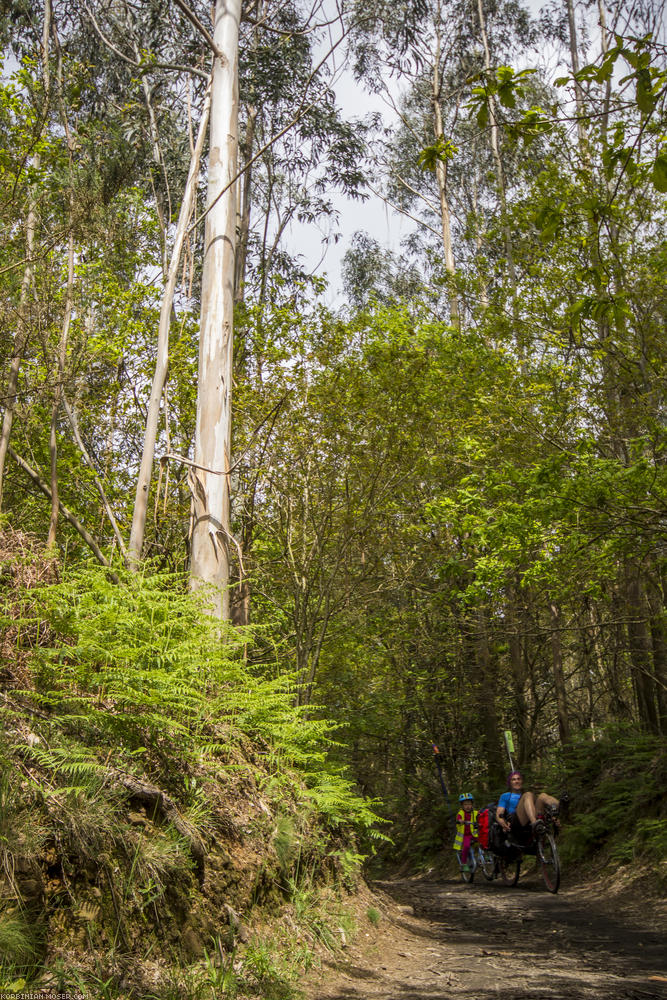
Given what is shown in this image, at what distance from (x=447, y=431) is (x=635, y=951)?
29.8ft

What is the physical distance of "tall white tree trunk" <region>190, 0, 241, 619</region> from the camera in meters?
6.96

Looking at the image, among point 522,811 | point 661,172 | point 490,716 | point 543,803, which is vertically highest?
point 661,172

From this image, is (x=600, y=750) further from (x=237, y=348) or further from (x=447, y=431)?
(x=237, y=348)

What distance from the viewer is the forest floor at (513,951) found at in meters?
4.42

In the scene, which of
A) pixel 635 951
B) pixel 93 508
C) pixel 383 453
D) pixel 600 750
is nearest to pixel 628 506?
pixel 635 951

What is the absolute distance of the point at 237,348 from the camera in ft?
44.3

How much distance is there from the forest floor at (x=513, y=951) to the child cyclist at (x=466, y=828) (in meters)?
2.49

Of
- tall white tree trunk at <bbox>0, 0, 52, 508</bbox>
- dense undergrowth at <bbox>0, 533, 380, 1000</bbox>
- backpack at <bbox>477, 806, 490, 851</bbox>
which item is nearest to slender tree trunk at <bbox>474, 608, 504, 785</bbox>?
backpack at <bbox>477, 806, 490, 851</bbox>

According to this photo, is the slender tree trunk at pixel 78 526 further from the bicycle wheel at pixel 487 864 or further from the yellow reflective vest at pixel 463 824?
the bicycle wheel at pixel 487 864

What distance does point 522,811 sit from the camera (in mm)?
10133

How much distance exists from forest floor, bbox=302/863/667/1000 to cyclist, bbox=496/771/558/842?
81cm

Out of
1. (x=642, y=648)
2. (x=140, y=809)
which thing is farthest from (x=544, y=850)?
(x=140, y=809)

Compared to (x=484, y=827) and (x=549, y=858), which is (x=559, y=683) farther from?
(x=549, y=858)

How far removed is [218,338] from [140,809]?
4856mm
